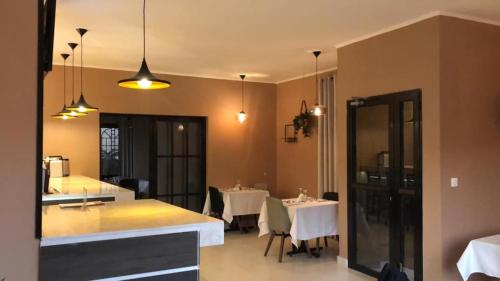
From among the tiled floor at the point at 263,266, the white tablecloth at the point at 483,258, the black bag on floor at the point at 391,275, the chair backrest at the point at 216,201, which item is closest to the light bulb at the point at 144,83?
the black bag on floor at the point at 391,275

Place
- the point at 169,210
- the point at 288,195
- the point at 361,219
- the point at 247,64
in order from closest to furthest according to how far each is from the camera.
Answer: the point at 169,210 < the point at 361,219 < the point at 247,64 < the point at 288,195

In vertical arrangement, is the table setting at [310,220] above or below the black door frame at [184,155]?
below

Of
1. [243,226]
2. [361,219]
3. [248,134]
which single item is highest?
[248,134]

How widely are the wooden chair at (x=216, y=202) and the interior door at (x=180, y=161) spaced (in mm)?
511

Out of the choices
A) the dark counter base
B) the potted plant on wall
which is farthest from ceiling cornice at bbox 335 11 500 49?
the dark counter base

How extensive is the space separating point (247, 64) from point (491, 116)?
3.63m

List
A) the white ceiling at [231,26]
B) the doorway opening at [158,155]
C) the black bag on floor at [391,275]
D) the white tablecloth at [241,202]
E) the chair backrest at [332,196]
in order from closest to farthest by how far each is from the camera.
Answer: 1. the black bag on floor at [391,275]
2. the white ceiling at [231,26]
3. the chair backrest at [332,196]
4. the white tablecloth at [241,202]
5. the doorway opening at [158,155]

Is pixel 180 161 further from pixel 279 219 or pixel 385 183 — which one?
pixel 385 183

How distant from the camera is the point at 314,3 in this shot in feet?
13.1

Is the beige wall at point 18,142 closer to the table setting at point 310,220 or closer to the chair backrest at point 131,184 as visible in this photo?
the table setting at point 310,220

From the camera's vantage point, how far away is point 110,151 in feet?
25.1

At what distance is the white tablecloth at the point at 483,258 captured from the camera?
3.38 metres

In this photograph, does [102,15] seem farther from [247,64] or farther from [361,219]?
[361,219]

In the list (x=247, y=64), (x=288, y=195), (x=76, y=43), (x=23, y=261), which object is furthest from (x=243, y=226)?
(x=23, y=261)
